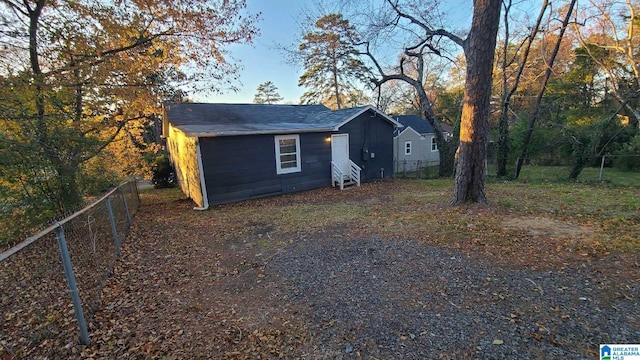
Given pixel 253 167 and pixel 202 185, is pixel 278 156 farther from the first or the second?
pixel 202 185

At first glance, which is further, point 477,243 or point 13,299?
point 477,243

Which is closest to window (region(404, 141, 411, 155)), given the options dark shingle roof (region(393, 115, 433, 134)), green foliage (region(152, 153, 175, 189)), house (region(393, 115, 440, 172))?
house (region(393, 115, 440, 172))

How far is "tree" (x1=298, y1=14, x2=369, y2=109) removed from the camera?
16078 mm

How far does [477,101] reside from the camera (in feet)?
19.9

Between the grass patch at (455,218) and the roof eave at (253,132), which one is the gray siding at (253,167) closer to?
the roof eave at (253,132)

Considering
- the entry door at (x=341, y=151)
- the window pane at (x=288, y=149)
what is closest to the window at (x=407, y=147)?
the entry door at (x=341, y=151)

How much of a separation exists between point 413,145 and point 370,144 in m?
10.4

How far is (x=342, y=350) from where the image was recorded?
2.34 m

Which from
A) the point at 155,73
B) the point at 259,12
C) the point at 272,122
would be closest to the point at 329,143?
the point at 272,122

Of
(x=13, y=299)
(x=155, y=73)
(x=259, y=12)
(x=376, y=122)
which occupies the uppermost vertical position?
(x=259, y=12)

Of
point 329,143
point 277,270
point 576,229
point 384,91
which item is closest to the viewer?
point 277,270

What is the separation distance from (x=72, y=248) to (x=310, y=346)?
3493 mm

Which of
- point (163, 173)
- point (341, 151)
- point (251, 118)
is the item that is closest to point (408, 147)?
point (341, 151)

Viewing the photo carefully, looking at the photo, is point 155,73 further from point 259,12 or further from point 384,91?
point 384,91
